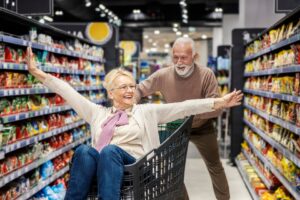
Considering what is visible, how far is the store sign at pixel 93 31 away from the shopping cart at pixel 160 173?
6278 millimetres

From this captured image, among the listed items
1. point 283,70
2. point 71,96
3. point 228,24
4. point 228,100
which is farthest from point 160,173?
point 228,24

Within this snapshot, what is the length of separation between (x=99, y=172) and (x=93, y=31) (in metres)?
6.60

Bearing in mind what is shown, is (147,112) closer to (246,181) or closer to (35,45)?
(35,45)

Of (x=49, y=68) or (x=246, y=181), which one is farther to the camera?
(x=246, y=181)

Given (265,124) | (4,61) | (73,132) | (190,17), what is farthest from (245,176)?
(190,17)

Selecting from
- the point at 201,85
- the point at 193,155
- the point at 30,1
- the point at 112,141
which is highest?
the point at 30,1

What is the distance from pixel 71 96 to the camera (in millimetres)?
3000

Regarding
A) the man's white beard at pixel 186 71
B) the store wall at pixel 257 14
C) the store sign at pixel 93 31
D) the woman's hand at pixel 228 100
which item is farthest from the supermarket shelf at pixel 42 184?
the store wall at pixel 257 14

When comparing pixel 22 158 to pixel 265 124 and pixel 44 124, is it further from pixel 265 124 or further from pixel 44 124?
pixel 265 124

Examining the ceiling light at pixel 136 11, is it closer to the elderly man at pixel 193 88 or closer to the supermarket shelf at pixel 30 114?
the supermarket shelf at pixel 30 114

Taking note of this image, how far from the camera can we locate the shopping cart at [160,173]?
7.79 ft

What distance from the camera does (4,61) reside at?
388 centimetres

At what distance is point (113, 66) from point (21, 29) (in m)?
3.79

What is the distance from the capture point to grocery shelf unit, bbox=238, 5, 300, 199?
405 centimetres
